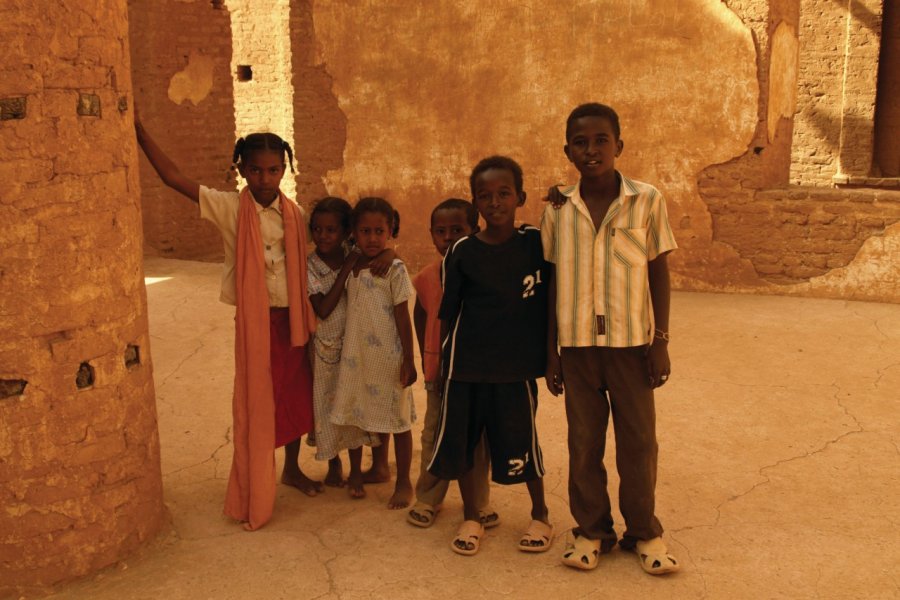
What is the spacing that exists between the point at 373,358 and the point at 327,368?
21 centimetres

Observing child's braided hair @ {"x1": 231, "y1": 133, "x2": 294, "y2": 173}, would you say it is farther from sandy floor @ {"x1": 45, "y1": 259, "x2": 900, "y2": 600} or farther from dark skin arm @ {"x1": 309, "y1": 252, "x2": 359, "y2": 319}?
sandy floor @ {"x1": 45, "y1": 259, "x2": 900, "y2": 600}

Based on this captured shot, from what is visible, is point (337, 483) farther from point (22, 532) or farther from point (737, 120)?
point (737, 120)

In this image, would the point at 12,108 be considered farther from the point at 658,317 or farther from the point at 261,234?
the point at 658,317

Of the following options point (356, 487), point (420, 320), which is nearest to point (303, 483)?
point (356, 487)

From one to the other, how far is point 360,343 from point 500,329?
2.49 feet

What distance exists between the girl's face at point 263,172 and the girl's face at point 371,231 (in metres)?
0.36

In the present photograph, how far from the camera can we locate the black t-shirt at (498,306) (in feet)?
10.4

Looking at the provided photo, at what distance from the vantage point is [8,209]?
2834 mm

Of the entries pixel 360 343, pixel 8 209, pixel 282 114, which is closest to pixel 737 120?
pixel 282 114

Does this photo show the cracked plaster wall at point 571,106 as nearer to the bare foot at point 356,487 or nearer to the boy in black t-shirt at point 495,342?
the bare foot at point 356,487

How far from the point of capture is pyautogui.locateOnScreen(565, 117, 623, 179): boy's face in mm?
2967

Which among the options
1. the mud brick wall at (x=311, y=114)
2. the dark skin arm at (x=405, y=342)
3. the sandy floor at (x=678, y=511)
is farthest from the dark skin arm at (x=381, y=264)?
the mud brick wall at (x=311, y=114)

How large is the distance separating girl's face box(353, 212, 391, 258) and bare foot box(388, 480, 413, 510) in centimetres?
96

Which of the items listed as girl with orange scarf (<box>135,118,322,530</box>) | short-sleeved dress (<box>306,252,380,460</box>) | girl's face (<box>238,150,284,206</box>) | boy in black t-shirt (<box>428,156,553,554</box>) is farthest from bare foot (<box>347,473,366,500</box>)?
girl's face (<box>238,150,284,206</box>)
